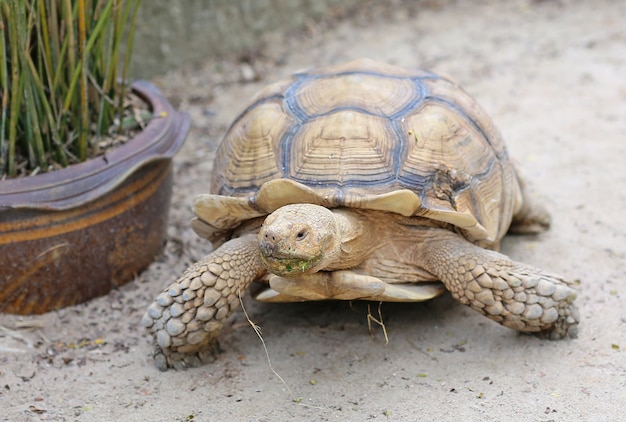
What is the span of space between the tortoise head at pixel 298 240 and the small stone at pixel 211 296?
0.39 m

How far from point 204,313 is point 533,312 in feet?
3.58

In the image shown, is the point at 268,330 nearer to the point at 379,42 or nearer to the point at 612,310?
the point at 612,310

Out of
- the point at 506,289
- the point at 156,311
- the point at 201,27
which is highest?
the point at 201,27

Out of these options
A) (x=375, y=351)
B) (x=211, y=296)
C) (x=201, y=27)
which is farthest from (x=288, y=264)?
(x=201, y=27)

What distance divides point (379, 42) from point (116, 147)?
10.7ft

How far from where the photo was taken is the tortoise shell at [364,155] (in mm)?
2658

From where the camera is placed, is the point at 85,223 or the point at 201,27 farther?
the point at 201,27

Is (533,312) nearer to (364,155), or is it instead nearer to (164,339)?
(364,155)

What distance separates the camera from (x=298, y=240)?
91.0 inches

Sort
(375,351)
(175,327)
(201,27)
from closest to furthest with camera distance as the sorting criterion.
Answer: (175,327)
(375,351)
(201,27)

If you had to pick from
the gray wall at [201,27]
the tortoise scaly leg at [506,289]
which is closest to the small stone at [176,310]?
the tortoise scaly leg at [506,289]

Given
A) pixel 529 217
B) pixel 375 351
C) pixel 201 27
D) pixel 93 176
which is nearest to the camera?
pixel 375 351

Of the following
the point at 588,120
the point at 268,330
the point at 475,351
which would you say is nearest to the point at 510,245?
the point at 475,351

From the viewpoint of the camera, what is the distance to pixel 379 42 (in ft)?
19.8
